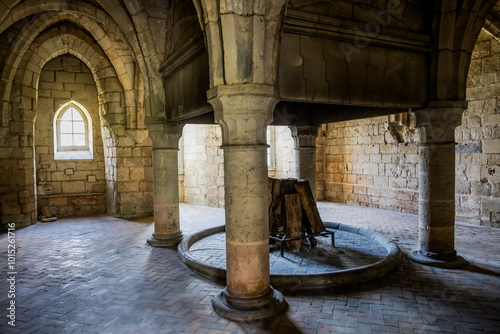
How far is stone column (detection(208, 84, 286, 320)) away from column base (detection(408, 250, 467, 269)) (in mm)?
2766

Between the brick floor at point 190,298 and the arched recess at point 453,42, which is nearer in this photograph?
the brick floor at point 190,298

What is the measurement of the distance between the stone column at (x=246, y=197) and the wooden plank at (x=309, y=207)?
2381 millimetres

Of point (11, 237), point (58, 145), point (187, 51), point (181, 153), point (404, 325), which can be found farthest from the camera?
point (181, 153)

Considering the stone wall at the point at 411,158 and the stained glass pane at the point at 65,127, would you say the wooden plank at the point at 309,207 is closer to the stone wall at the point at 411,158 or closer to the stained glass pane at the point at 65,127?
the stone wall at the point at 411,158

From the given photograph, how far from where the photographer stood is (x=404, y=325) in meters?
3.48

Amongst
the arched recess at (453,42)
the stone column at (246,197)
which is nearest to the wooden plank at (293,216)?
the stone column at (246,197)

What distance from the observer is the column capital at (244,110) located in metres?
3.63

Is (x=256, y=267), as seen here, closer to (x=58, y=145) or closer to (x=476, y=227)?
(x=476, y=227)

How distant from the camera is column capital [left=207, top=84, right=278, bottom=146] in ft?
11.9

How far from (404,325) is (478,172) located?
20.5ft

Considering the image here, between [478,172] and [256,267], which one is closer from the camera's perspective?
[256,267]

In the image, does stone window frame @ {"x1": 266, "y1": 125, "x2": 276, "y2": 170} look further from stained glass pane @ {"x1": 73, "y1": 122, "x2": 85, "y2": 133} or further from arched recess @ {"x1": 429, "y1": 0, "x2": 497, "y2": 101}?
arched recess @ {"x1": 429, "y1": 0, "x2": 497, "y2": 101}

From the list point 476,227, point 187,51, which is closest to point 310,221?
point 187,51

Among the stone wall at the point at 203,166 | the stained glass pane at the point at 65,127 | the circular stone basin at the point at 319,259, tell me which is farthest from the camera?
the stone wall at the point at 203,166
